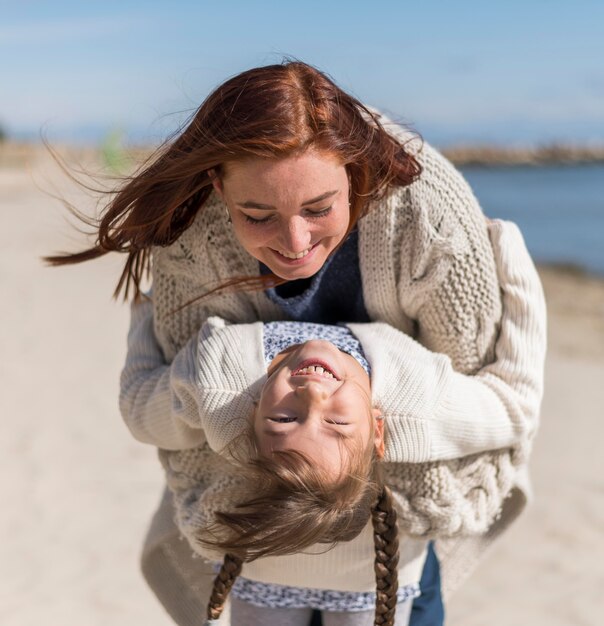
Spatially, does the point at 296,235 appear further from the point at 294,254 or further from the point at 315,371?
Result: the point at 315,371

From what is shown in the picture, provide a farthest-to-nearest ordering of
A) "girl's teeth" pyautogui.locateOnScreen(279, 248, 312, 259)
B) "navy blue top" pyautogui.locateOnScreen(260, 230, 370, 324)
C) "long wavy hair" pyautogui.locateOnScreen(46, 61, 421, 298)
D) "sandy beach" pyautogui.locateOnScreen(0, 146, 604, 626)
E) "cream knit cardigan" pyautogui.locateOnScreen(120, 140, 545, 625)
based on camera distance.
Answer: "sandy beach" pyautogui.locateOnScreen(0, 146, 604, 626) → "navy blue top" pyautogui.locateOnScreen(260, 230, 370, 324) → "cream knit cardigan" pyautogui.locateOnScreen(120, 140, 545, 625) → "girl's teeth" pyautogui.locateOnScreen(279, 248, 312, 259) → "long wavy hair" pyautogui.locateOnScreen(46, 61, 421, 298)

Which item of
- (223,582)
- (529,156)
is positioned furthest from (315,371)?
(529,156)

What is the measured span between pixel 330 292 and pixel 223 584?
75 centimetres

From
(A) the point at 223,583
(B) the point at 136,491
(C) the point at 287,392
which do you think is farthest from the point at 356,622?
(B) the point at 136,491

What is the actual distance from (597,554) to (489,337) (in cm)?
264

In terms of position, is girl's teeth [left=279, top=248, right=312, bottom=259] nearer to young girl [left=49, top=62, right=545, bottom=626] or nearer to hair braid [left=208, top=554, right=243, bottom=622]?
young girl [left=49, top=62, right=545, bottom=626]

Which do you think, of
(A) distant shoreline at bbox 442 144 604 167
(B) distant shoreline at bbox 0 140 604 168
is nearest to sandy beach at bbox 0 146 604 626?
(B) distant shoreline at bbox 0 140 604 168

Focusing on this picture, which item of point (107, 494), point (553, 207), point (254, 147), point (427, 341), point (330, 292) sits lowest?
point (553, 207)

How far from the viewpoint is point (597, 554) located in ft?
14.9

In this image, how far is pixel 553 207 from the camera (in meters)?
20.5

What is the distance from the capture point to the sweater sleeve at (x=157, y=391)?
222 centimetres

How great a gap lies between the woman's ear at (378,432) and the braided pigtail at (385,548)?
103mm

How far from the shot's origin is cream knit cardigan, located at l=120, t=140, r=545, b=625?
2172mm

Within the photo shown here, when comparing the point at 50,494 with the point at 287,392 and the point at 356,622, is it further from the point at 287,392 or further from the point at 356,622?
the point at 287,392
